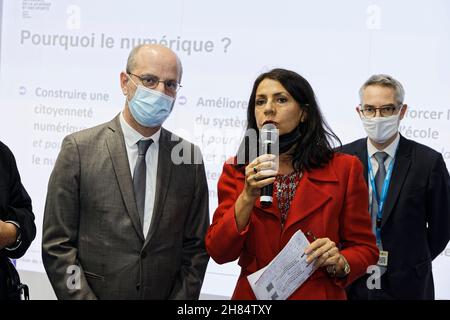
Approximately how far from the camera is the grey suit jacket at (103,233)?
271 centimetres

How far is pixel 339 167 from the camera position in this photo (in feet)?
8.65

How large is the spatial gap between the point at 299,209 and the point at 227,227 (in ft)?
1.04

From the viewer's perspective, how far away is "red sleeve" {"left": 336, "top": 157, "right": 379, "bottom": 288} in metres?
2.57

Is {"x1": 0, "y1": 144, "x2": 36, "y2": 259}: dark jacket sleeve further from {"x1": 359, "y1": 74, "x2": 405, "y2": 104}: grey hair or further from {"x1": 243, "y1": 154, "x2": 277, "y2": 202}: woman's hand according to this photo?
{"x1": 359, "y1": 74, "x2": 405, "y2": 104}: grey hair

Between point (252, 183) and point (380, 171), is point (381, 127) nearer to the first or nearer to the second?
point (380, 171)

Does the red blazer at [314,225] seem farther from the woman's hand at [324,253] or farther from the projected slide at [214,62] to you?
the projected slide at [214,62]

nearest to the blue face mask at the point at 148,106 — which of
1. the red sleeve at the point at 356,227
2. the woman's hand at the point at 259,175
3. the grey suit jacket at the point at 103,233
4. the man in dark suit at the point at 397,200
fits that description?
the grey suit jacket at the point at 103,233

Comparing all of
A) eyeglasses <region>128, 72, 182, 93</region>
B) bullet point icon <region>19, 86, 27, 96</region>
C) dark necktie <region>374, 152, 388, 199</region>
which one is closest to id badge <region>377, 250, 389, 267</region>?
dark necktie <region>374, 152, 388, 199</region>

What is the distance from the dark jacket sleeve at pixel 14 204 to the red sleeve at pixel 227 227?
3.03 feet

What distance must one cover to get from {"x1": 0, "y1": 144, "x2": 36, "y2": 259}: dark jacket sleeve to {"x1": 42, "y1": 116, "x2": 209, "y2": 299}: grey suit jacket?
0.67ft

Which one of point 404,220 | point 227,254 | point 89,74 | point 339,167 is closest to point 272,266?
point 227,254

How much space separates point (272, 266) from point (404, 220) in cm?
117

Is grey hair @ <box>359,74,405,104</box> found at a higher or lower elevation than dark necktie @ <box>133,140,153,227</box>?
higher
